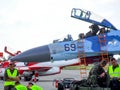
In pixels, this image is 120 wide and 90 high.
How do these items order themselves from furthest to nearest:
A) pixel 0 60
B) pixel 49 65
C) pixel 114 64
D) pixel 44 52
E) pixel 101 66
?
pixel 0 60
pixel 49 65
pixel 44 52
pixel 114 64
pixel 101 66

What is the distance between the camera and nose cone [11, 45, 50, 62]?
1672 centimetres

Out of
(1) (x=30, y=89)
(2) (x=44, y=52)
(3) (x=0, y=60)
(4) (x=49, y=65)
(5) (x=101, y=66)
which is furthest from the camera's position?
(3) (x=0, y=60)

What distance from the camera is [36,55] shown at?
16812 millimetres

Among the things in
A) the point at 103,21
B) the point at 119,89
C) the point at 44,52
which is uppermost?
the point at 103,21

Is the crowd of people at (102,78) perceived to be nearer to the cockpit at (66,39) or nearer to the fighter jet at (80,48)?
the fighter jet at (80,48)

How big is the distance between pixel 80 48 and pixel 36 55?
5.90 feet

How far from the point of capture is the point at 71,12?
17875 millimetres

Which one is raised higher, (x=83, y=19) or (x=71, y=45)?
(x=83, y=19)

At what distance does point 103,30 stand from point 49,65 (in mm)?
14460

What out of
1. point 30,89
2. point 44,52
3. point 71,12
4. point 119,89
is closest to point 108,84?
point 119,89

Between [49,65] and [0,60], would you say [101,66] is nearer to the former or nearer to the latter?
[49,65]

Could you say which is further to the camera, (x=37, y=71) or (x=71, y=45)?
(x=37, y=71)

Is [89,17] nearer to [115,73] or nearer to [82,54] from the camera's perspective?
[82,54]

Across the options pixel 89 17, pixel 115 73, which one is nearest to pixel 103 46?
pixel 89 17
